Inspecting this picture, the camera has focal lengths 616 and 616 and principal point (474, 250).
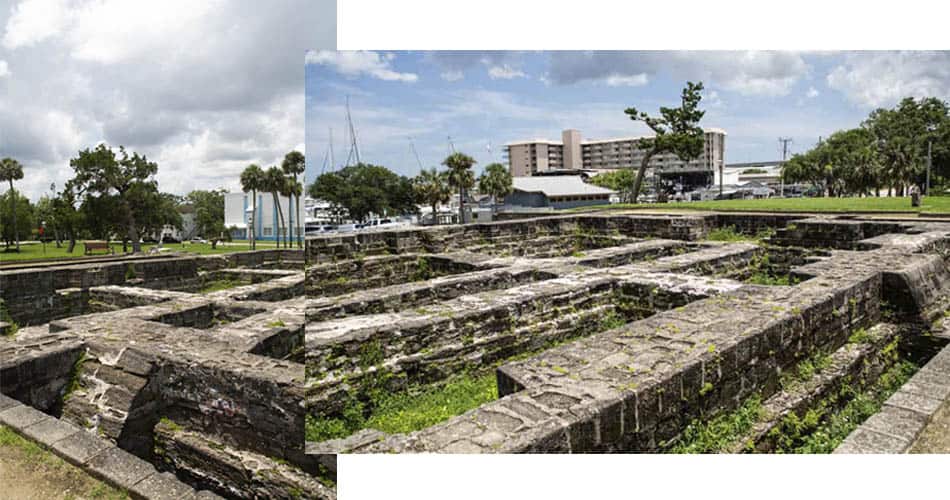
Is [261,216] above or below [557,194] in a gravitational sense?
below

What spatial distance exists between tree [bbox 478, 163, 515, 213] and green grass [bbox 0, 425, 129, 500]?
45.0 meters

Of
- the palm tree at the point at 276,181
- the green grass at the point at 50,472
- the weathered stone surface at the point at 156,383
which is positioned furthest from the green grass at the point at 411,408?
the palm tree at the point at 276,181

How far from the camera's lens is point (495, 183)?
50250 millimetres

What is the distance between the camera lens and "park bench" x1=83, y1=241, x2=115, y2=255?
2030cm

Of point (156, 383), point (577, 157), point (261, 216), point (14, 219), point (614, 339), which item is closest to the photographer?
point (614, 339)

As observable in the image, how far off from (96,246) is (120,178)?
12.2ft

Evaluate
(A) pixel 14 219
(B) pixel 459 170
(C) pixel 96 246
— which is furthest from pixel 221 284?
(B) pixel 459 170

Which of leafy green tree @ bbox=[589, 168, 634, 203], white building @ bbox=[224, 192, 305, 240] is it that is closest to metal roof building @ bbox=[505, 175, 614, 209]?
leafy green tree @ bbox=[589, 168, 634, 203]

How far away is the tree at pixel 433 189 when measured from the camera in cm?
4381

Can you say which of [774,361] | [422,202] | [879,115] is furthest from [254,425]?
[879,115]

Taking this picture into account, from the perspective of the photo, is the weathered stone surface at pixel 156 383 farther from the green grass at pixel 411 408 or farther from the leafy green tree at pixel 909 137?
the leafy green tree at pixel 909 137

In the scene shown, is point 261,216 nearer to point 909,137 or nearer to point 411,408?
point 411,408

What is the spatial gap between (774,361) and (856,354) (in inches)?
59.3

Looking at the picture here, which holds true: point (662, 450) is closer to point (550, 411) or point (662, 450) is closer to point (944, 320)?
point (550, 411)
